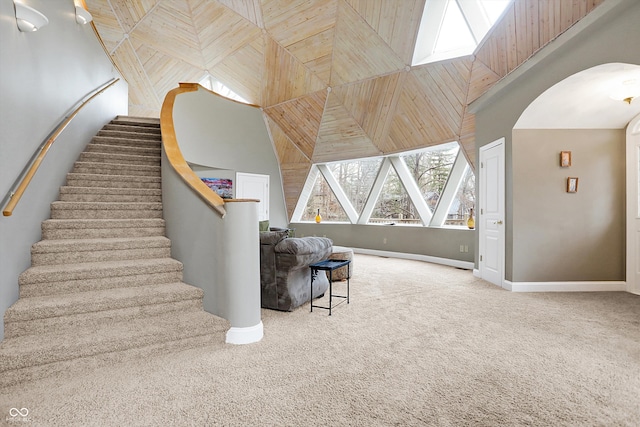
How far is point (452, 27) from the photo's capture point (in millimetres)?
6035

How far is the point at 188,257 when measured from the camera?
11.2 feet

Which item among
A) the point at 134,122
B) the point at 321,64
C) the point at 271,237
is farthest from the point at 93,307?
the point at 321,64

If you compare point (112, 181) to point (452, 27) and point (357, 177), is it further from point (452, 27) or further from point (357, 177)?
point (357, 177)

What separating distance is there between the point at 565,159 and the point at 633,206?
1119 millimetres

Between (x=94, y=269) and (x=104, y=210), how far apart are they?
3.82 feet

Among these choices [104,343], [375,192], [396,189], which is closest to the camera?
[104,343]

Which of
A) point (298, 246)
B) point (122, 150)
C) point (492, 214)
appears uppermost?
point (122, 150)

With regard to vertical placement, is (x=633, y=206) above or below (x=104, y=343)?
above

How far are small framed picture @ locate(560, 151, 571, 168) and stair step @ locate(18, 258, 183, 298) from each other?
17.3 feet

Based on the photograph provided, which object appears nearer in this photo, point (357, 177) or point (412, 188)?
point (412, 188)

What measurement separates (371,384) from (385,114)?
6.14 m

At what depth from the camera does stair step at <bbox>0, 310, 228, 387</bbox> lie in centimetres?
224

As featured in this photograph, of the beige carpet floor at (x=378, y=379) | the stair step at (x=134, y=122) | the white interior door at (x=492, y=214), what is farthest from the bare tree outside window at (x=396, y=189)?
the stair step at (x=134, y=122)

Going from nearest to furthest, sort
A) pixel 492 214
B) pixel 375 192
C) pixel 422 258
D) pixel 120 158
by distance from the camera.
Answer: pixel 120 158, pixel 492 214, pixel 422 258, pixel 375 192
